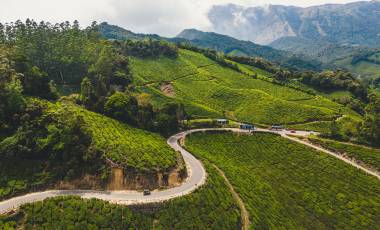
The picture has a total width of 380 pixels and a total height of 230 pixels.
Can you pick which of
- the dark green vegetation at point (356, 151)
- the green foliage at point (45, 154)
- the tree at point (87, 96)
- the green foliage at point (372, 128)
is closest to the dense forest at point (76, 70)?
the tree at point (87, 96)

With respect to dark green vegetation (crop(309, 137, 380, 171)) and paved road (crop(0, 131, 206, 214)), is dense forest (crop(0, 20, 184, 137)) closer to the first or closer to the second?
paved road (crop(0, 131, 206, 214))

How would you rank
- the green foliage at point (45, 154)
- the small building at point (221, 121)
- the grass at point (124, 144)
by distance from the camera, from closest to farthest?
1. the green foliage at point (45, 154)
2. the grass at point (124, 144)
3. the small building at point (221, 121)

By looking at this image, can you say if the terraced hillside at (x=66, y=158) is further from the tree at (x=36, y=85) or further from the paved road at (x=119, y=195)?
the tree at (x=36, y=85)

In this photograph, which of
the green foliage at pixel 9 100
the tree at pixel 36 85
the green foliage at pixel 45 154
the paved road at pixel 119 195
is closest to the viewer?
the paved road at pixel 119 195

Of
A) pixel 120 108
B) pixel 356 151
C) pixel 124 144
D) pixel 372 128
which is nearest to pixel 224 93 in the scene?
pixel 372 128

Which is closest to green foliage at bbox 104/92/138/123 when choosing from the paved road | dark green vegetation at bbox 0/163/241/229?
the paved road
